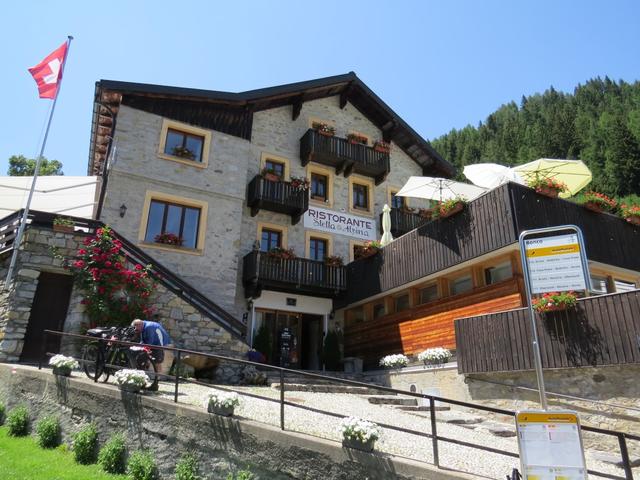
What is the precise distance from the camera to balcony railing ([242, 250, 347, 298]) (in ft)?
54.7

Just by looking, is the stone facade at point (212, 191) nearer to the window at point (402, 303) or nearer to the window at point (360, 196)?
the window at point (360, 196)

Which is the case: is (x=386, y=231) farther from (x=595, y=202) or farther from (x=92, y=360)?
(x=92, y=360)

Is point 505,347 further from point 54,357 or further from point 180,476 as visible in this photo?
point 54,357

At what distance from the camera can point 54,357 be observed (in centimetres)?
871

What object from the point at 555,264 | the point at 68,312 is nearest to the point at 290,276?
the point at 68,312

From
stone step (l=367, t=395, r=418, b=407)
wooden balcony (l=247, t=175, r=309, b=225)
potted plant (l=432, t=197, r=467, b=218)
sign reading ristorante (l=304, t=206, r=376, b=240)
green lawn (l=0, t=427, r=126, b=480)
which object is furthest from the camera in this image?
sign reading ristorante (l=304, t=206, r=376, b=240)

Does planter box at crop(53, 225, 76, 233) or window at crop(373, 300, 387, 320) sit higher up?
planter box at crop(53, 225, 76, 233)

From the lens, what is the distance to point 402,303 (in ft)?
53.5

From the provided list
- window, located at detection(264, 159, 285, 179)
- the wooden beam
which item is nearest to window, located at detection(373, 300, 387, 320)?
window, located at detection(264, 159, 285, 179)

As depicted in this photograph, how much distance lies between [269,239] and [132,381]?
11300 millimetres

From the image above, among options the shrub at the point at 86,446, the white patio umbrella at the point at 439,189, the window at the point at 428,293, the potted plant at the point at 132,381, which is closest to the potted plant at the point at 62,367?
the shrub at the point at 86,446

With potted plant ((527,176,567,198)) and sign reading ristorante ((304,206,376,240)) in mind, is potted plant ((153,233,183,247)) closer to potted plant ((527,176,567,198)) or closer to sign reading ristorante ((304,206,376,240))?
sign reading ristorante ((304,206,376,240))

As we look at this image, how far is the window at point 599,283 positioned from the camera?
13.4 metres

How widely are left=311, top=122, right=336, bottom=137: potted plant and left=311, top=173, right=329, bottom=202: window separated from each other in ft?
5.70
